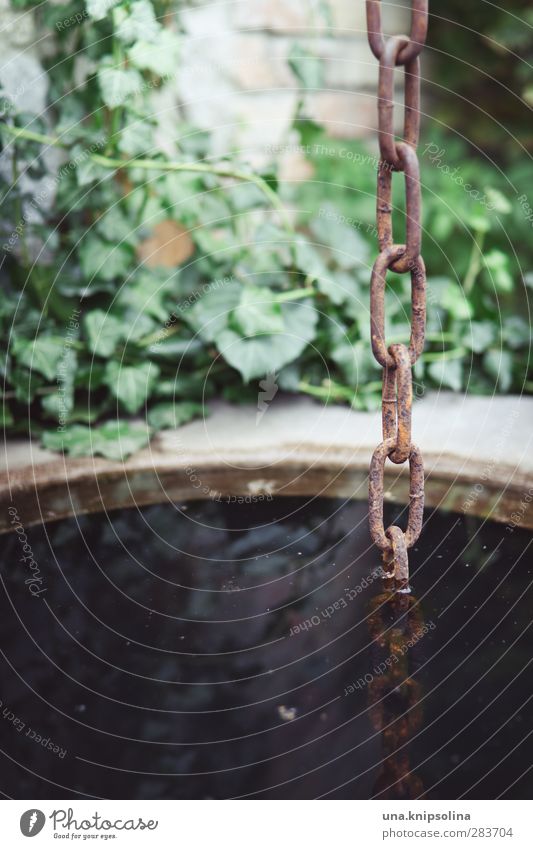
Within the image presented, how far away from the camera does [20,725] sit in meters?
0.87

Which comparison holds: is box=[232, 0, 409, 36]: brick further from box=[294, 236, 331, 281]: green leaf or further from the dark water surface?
the dark water surface

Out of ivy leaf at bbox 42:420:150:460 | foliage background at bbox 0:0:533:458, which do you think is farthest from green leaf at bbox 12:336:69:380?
ivy leaf at bbox 42:420:150:460

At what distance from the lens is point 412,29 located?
0.79m

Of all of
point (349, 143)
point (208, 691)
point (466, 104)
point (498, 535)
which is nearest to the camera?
point (208, 691)

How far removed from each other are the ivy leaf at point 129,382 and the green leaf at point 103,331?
0.03m

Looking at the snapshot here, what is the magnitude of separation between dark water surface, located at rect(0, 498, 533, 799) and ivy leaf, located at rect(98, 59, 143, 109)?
2.42 ft

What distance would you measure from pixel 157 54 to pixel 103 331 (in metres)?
0.51

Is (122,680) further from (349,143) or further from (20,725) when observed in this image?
(349,143)

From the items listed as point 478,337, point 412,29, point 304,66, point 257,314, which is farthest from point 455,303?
point 412,29

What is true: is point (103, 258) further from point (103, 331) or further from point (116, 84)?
point (116, 84)

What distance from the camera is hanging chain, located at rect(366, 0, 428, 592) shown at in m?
0.79
